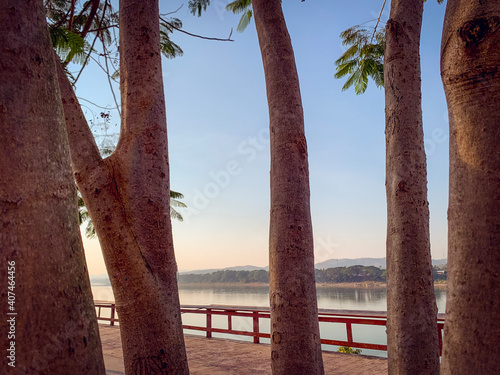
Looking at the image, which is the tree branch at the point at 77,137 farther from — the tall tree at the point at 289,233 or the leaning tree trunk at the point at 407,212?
the leaning tree trunk at the point at 407,212

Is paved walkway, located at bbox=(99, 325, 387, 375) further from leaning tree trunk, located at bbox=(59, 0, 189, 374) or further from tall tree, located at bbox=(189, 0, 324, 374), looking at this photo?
leaning tree trunk, located at bbox=(59, 0, 189, 374)

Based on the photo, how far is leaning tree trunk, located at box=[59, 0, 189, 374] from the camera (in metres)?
2.28

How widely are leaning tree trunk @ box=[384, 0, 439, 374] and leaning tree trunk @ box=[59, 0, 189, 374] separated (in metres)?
2.08

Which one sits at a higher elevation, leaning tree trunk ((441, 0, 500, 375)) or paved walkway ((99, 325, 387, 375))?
leaning tree trunk ((441, 0, 500, 375))

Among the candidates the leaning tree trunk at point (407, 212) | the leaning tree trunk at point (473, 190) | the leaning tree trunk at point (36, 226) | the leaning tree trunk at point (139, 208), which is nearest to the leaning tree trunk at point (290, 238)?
the leaning tree trunk at point (407, 212)

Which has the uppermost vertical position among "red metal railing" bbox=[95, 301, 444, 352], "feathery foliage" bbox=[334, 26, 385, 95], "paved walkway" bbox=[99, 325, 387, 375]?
"feathery foliage" bbox=[334, 26, 385, 95]

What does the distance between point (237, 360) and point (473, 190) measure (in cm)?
677

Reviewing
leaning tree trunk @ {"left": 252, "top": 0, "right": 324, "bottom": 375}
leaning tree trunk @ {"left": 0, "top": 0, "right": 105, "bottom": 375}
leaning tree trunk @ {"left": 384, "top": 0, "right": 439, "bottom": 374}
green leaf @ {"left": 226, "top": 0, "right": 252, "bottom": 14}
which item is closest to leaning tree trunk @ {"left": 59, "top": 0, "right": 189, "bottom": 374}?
leaning tree trunk @ {"left": 0, "top": 0, "right": 105, "bottom": 375}

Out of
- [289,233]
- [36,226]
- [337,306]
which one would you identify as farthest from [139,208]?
[337,306]

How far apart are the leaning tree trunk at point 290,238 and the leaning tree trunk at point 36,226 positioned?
6.57 feet

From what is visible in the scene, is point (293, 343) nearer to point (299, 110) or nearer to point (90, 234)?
point (299, 110)

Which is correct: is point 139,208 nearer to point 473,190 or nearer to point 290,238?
point 290,238

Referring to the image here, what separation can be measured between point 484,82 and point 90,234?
11272 mm

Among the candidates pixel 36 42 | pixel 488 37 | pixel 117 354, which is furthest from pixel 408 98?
pixel 117 354
